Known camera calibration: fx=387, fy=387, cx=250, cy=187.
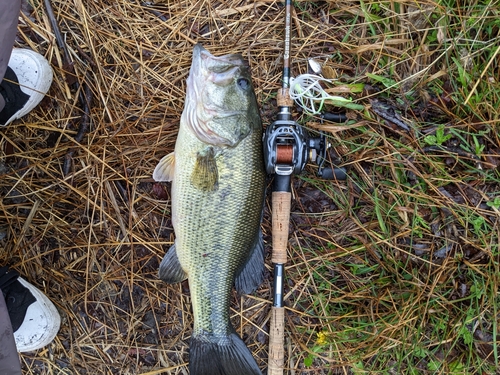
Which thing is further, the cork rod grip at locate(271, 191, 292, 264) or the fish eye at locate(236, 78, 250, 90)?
the cork rod grip at locate(271, 191, 292, 264)

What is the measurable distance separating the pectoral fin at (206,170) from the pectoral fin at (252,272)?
1.73 ft

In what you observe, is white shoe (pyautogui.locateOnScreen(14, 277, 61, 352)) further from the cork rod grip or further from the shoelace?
the cork rod grip

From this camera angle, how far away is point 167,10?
2.93 metres

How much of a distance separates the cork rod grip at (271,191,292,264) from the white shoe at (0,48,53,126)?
1.87 m

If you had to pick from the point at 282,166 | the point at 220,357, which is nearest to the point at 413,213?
the point at 282,166

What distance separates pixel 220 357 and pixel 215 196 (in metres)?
1.13

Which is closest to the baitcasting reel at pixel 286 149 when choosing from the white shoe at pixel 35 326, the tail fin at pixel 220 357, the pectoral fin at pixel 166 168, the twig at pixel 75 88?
the pectoral fin at pixel 166 168

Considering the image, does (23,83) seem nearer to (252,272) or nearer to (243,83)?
(243,83)

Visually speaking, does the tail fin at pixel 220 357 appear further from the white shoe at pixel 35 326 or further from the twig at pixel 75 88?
the twig at pixel 75 88

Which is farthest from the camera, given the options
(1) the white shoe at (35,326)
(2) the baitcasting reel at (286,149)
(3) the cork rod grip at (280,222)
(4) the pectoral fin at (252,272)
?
(1) the white shoe at (35,326)

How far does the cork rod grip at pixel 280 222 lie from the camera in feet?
8.57

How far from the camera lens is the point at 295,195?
293 cm

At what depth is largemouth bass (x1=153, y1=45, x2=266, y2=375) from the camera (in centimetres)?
246

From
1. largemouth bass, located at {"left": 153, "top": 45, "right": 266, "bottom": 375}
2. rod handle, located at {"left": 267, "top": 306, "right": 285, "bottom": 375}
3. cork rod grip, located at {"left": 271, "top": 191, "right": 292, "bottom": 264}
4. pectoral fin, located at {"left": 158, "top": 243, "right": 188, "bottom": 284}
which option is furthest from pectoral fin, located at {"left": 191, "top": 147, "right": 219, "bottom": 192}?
rod handle, located at {"left": 267, "top": 306, "right": 285, "bottom": 375}
